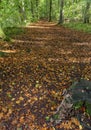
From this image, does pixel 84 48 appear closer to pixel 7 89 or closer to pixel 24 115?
pixel 7 89

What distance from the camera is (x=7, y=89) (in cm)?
514

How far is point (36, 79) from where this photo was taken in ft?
18.9

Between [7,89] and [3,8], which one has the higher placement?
[3,8]

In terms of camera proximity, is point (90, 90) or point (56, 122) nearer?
point (56, 122)

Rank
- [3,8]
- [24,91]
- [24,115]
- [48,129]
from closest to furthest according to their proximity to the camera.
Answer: [48,129] → [24,115] → [24,91] → [3,8]

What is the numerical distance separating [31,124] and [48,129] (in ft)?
1.32

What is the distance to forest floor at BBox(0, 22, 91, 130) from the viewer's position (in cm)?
410

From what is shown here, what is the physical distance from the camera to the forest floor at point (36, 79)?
4.10 metres

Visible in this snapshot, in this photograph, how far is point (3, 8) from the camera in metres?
13.2

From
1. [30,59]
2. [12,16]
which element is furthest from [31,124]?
[12,16]

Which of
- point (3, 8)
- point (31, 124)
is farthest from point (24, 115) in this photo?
point (3, 8)

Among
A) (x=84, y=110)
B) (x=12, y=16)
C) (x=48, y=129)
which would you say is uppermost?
(x=12, y=16)

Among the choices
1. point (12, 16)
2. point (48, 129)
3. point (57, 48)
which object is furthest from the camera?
point (12, 16)

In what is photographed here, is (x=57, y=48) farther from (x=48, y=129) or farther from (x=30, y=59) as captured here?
(x=48, y=129)
